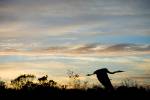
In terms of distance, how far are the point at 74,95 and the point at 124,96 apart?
6.43ft

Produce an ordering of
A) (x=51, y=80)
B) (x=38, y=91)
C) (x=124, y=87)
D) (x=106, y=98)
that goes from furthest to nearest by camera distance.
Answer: (x=51, y=80)
(x=124, y=87)
(x=38, y=91)
(x=106, y=98)

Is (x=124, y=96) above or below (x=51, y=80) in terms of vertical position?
below

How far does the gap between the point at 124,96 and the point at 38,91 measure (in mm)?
3600

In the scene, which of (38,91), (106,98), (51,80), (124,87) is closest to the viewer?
(106,98)

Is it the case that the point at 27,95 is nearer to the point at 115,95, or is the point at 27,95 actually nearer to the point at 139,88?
the point at 115,95

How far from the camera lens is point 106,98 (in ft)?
40.9

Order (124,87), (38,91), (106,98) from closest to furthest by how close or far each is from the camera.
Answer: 1. (106,98)
2. (38,91)
3. (124,87)

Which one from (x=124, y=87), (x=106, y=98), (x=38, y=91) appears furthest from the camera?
(x=124, y=87)

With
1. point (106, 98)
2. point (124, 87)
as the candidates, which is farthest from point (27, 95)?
point (124, 87)

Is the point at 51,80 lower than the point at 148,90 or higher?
higher

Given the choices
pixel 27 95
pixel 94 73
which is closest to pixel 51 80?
pixel 94 73

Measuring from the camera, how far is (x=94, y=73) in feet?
49.8

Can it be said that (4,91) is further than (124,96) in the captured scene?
Yes

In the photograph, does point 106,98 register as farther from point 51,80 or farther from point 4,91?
point 51,80
